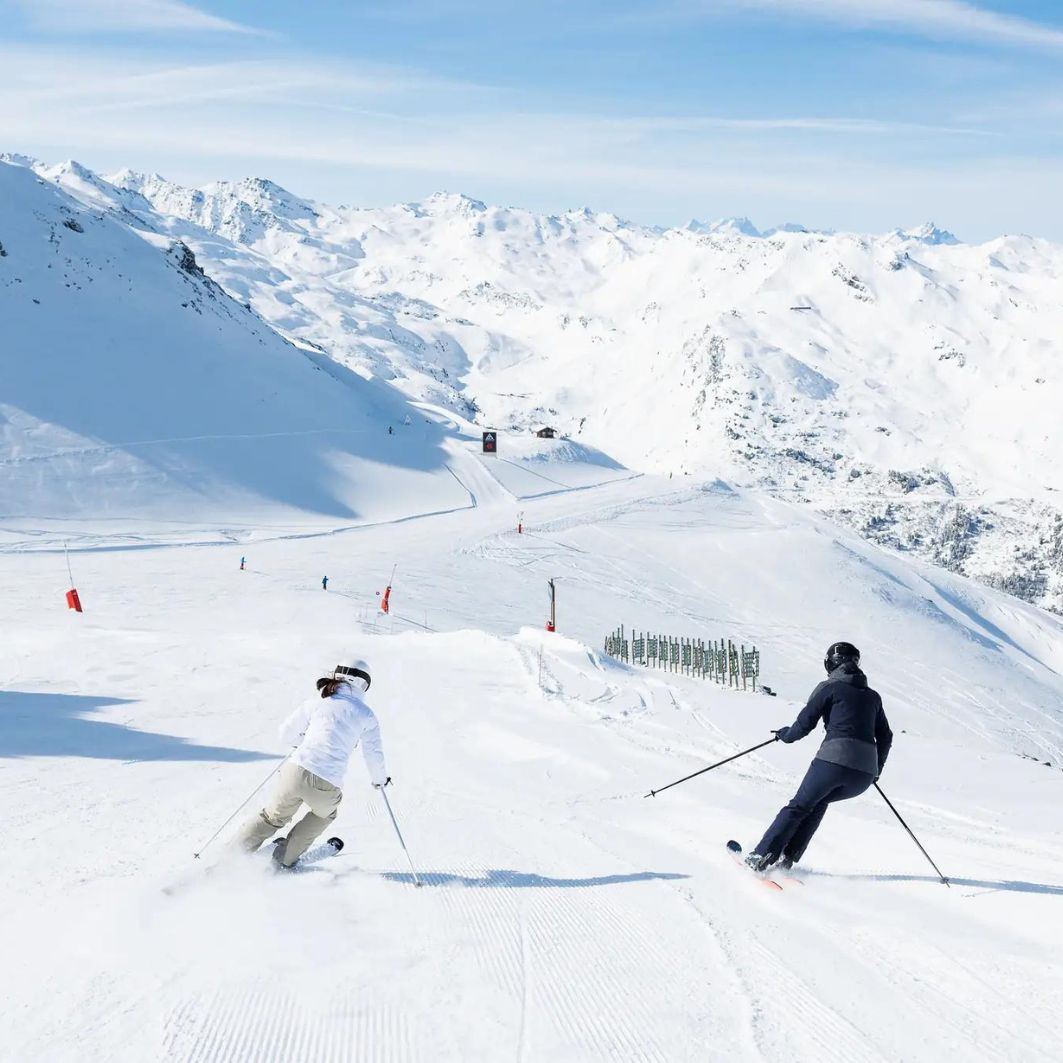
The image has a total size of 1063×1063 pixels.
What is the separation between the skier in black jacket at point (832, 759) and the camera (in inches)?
294

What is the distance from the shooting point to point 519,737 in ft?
47.3

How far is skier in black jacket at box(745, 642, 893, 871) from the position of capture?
7.46 meters

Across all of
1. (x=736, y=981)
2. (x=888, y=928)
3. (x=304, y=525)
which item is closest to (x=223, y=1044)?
(x=736, y=981)

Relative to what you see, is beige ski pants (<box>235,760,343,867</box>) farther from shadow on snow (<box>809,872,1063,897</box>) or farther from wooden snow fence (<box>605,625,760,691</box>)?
wooden snow fence (<box>605,625,760,691</box>)

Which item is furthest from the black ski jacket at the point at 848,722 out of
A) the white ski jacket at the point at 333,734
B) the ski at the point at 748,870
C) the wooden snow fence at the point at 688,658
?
the wooden snow fence at the point at 688,658

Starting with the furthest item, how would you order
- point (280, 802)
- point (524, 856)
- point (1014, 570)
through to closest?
point (1014, 570) → point (524, 856) → point (280, 802)

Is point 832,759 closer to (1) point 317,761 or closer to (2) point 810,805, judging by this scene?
(2) point 810,805

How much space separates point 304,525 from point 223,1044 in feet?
200

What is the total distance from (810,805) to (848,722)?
29.4 inches

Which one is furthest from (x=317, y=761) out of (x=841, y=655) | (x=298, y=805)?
(x=841, y=655)

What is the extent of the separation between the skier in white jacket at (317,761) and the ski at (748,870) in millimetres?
3106

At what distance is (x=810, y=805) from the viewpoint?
7535 mm

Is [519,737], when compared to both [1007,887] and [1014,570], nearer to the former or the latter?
[1007,887]

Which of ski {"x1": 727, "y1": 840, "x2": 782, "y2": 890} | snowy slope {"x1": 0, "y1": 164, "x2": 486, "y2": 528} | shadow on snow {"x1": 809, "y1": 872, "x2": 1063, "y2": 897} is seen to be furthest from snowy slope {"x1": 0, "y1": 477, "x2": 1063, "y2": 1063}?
snowy slope {"x1": 0, "y1": 164, "x2": 486, "y2": 528}
